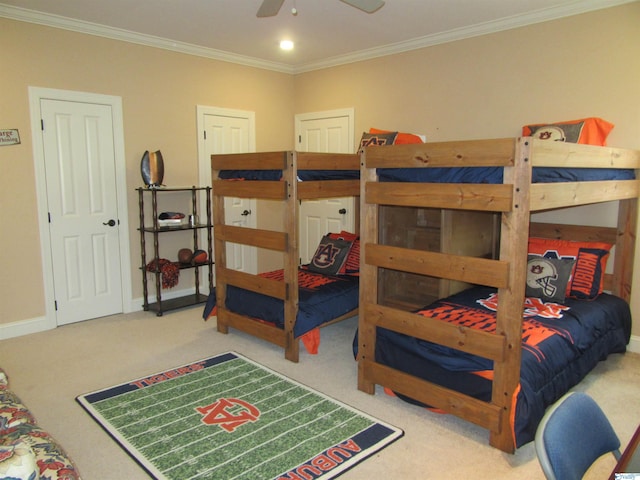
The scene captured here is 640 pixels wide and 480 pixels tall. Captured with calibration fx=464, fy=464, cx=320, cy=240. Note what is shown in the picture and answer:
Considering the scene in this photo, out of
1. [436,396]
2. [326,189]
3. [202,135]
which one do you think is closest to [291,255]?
[326,189]

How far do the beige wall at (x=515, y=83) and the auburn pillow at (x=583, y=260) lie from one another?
322 mm

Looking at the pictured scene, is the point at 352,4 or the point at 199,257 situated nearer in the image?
the point at 352,4

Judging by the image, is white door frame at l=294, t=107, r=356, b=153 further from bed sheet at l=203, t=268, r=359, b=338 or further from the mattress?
the mattress

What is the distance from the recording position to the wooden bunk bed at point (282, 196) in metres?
3.37

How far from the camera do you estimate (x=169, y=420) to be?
264cm

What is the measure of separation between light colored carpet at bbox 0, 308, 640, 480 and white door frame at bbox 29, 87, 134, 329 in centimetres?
29

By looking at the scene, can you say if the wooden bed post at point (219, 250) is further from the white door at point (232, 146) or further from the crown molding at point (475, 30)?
the crown molding at point (475, 30)

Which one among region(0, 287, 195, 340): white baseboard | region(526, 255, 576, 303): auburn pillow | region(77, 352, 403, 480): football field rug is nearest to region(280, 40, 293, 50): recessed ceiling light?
region(526, 255, 576, 303): auburn pillow

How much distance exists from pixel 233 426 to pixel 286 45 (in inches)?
148

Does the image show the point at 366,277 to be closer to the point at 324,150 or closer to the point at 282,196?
the point at 282,196

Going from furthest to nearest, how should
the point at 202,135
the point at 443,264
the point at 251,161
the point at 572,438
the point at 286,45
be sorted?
the point at 202,135, the point at 286,45, the point at 251,161, the point at 443,264, the point at 572,438

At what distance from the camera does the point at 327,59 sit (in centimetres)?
542

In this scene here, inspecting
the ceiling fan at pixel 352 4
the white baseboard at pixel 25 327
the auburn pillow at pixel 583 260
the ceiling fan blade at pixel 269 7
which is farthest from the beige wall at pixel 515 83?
the white baseboard at pixel 25 327

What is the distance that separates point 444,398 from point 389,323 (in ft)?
1.67
